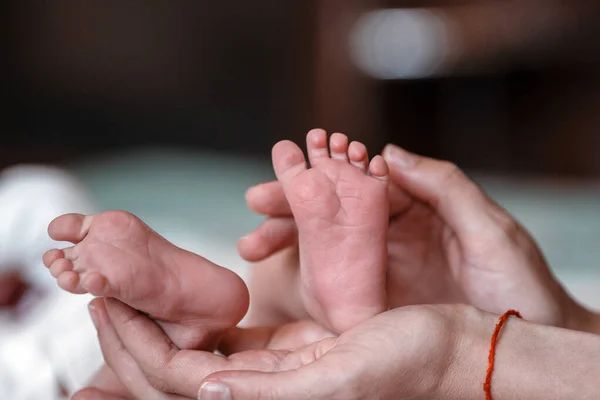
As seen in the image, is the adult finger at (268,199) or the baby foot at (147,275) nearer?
the baby foot at (147,275)

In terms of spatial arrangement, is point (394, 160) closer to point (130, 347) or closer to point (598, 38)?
point (130, 347)

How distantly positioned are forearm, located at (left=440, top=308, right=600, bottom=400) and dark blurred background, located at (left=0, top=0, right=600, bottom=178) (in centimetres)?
177

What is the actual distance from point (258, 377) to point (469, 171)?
7.35 feet

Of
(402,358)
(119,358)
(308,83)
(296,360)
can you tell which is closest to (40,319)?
(119,358)

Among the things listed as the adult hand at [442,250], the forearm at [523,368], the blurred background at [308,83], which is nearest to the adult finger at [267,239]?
the adult hand at [442,250]

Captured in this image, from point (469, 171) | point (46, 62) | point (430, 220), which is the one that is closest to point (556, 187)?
point (469, 171)

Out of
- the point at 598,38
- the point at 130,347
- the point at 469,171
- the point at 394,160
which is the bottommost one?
the point at 469,171

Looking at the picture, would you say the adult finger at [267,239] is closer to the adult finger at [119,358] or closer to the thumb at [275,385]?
the adult finger at [119,358]

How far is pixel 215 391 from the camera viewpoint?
1.60 feet

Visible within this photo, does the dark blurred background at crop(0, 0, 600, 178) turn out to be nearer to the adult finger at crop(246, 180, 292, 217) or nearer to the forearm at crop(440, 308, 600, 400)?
the adult finger at crop(246, 180, 292, 217)

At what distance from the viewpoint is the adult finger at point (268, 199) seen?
762mm

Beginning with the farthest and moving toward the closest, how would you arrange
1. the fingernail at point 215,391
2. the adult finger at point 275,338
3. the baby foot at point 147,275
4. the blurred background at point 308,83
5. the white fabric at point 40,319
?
the blurred background at point 308,83 < the white fabric at point 40,319 < the adult finger at point 275,338 < the baby foot at point 147,275 < the fingernail at point 215,391

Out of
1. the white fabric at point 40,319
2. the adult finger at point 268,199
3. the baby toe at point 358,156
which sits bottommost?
the white fabric at point 40,319

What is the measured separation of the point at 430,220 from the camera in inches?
33.3
